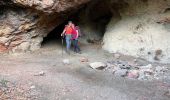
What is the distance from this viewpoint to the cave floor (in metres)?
10.2

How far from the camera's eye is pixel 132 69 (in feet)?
42.9

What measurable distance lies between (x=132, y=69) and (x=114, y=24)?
4231 mm

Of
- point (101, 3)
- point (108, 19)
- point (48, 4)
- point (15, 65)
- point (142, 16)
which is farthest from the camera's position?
point (108, 19)

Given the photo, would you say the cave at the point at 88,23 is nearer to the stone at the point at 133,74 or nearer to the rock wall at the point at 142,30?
the rock wall at the point at 142,30

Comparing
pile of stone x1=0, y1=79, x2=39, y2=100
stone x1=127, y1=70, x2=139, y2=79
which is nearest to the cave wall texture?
stone x1=127, y1=70, x2=139, y2=79

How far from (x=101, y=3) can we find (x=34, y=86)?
7808mm

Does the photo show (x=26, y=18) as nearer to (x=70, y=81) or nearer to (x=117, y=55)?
(x=117, y=55)

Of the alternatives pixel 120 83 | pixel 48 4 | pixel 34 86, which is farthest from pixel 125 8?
pixel 34 86

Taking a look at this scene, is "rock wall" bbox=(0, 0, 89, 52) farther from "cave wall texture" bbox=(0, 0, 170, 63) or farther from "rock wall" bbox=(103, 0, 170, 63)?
"rock wall" bbox=(103, 0, 170, 63)

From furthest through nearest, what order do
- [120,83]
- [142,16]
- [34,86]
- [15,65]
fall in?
[142,16] → [15,65] → [120,83] → [34,86]

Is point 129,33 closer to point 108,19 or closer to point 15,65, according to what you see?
point 108,19

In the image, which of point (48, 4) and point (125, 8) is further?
point (125, 8)

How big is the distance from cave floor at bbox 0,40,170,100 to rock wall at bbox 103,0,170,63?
1687mm

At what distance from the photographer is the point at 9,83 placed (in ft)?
34.6
